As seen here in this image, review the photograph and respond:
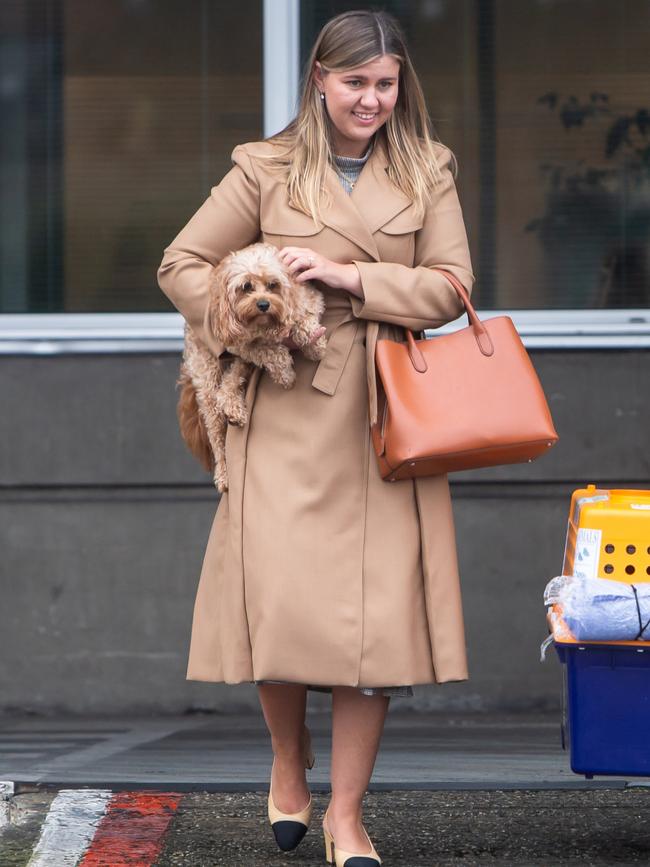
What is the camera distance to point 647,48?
5.89 metres

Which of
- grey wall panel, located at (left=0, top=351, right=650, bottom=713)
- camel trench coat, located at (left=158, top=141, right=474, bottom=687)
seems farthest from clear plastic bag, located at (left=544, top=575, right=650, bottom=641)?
grey wall panel, located at (left=0, top=351, right=650, bottom=713)

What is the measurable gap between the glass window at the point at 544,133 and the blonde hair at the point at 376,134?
87.9 inches

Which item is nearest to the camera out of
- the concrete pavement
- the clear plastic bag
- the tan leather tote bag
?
the clear plastic bag

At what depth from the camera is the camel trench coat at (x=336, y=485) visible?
350cm

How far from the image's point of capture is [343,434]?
11.7 ft

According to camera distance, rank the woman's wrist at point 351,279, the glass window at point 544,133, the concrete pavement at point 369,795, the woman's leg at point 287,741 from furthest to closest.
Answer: the glass window at point 544,133
the concrete pavement at point 369,795
the woman's leg at point 287,741
the woman's wrist at point 351,279

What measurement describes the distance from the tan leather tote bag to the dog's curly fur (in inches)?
8.4

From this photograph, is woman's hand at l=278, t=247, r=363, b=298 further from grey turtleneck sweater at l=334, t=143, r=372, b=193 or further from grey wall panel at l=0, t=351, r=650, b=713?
grey wall panel at l=0, t=351, r=650, b=713

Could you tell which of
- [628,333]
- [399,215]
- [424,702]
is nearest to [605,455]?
[628,333]

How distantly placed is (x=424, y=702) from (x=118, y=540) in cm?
138

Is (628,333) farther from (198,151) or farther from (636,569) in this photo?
(636,569)

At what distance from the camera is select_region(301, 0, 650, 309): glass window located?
5891mm

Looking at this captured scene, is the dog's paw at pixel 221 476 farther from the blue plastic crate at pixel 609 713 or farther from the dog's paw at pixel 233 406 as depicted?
the blue plastic crate at pixel 609 713

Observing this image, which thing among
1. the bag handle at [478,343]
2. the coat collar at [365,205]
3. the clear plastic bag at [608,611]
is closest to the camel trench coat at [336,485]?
the coat collar at [365,205]
